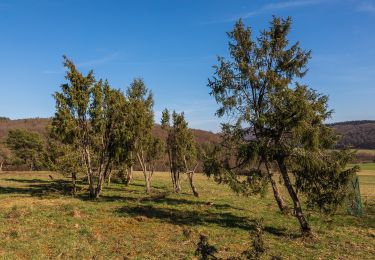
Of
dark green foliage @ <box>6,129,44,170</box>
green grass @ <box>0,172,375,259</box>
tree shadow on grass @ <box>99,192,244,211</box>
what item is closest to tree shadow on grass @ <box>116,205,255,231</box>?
green grass @ <box>0,172,375,259</box>

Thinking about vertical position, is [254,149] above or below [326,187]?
above

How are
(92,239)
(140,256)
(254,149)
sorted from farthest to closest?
(254,149) → (92,239) → (140,256)

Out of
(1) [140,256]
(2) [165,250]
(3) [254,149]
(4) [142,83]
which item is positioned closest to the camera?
(1) [140,256]

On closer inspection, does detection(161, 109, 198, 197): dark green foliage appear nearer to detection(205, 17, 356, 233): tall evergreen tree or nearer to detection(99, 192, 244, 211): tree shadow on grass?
detection(99, 192, 244, 211): tree shadow on grass

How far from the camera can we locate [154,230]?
22.0 metres

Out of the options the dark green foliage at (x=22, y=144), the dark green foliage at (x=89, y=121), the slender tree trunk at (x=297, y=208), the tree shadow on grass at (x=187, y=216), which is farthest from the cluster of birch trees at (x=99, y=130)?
the dark green foliage at (x=22, y=144)

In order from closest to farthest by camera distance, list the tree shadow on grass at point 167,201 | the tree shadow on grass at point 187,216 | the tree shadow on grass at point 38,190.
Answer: the tree shadow on grass at point 187,216 → the tree shadow on grass at point 167,201 → the tree shadow on grass at point 38,190

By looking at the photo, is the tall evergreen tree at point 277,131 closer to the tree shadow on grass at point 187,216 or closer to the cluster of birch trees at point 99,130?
the tree shadow on grass at point 187,216

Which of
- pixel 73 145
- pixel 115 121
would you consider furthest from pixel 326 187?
pixel 73 145

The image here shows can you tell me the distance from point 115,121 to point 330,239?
21.8 metres

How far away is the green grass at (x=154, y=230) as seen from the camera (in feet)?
58.0

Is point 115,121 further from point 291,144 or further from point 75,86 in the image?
point 291,144

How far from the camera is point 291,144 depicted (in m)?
21.7

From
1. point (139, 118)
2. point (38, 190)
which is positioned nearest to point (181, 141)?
point (139, 118)
